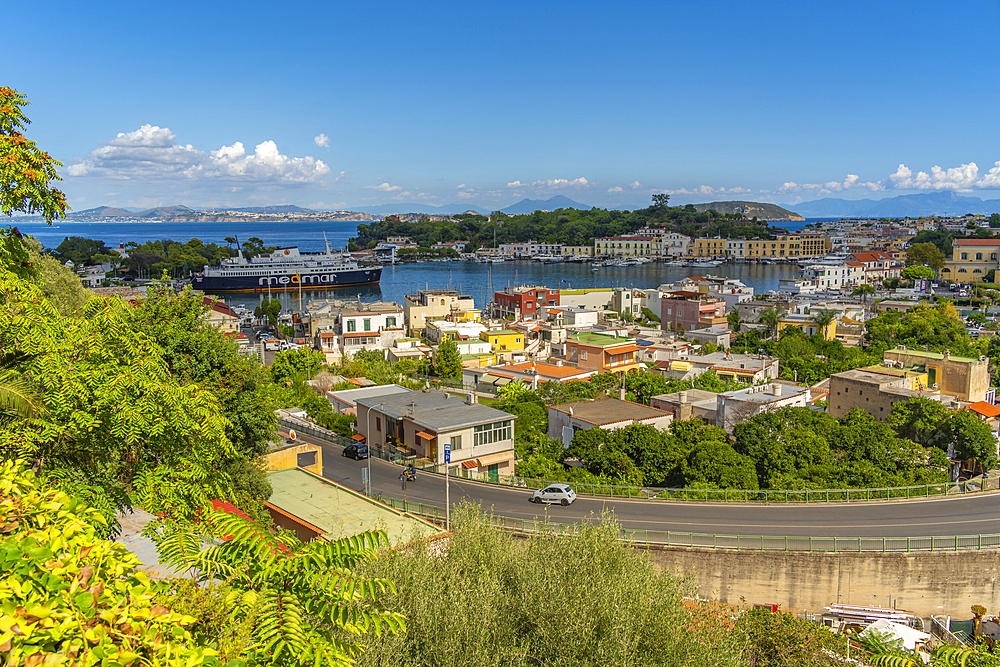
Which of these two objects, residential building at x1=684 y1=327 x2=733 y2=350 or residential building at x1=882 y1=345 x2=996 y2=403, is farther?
residential building at x1=684 y1=327 x2=733 y2=350

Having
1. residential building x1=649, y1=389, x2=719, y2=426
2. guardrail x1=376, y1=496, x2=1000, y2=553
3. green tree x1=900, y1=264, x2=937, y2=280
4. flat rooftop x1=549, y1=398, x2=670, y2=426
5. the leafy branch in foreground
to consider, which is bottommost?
guardrail x1=376, y1=496, x2=1000, y2=553

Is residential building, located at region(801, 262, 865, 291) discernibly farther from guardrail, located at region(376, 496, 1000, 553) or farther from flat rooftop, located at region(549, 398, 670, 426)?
guardrail, located at region(376, 496, 1000, 553)

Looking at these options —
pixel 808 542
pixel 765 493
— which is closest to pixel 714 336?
pixel 765 493

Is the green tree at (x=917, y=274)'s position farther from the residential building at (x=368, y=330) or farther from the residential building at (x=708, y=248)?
the residential building at (x=368, y=330)

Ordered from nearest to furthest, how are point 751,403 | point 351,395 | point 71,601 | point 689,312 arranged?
point 71,601 → point 751,403 → point 351,395 → point 689,312

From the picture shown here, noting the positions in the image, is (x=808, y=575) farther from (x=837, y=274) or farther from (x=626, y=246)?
(x=626, y=246)

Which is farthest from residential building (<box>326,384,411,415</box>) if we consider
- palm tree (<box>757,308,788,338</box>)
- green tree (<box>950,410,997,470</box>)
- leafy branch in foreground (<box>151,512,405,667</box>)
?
palm tree (<box>757,308,788,338</box>)

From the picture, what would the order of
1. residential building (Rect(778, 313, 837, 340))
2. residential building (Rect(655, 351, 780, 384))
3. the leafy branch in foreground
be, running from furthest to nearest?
residential building (Rect(778, 313, 837, 340))
residential building (Rect(655, 351, 780, 384))
the leafy branch in foreground
